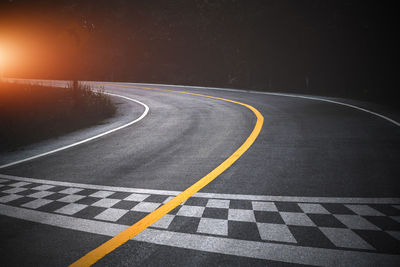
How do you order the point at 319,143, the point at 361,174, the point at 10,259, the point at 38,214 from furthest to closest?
the point at 319,143, the point at 361,174, the point at 38,214, the point at 10,259

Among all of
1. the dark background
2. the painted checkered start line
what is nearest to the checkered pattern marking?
the painted checkered start line

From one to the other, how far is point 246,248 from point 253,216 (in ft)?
1.89

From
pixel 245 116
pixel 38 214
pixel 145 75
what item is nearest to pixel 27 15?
pixel 145 75

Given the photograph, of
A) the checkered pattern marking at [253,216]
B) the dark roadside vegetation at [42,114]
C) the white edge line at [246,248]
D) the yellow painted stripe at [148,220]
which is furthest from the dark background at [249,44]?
the white edge line at [246,248]

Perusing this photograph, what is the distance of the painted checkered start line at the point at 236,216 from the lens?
88.9 inches

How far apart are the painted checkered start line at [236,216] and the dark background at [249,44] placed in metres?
11.6

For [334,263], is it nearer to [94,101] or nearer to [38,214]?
[38,214]

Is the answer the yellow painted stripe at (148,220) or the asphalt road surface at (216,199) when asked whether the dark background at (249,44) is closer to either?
the asphalt road surface at (216,199)

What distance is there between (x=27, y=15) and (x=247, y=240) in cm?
4411

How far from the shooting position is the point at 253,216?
271 centimetres

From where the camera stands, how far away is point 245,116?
8.61m

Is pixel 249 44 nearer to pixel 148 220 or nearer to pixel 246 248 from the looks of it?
pixel 148 220

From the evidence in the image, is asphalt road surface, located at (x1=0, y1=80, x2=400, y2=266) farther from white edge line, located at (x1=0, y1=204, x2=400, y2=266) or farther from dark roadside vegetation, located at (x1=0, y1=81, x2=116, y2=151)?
dark roadside vegetation, located at (x1=0, y1=81, x2=116, y2=151)

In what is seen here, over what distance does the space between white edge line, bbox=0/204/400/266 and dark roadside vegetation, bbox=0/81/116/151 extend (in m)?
5.68
